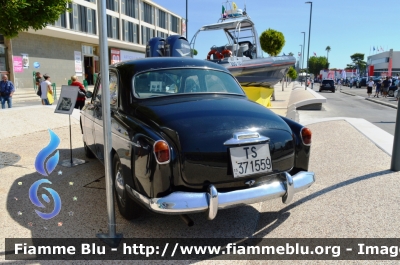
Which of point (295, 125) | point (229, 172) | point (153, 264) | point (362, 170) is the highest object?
point (295, 125)

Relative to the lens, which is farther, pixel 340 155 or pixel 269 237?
pixel 340 155

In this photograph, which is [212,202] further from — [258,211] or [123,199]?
[258,211]

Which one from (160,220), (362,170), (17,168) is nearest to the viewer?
(160,220)

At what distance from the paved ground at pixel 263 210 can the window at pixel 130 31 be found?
37822 millimetres

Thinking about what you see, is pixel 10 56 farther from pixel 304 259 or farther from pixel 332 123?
pixel 304 259

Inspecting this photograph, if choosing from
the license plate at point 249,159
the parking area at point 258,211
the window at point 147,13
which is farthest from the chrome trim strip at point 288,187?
the window at point 147,13

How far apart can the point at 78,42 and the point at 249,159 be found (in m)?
34.6

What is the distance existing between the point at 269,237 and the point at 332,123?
592 cm

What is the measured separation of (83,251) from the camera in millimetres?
3094

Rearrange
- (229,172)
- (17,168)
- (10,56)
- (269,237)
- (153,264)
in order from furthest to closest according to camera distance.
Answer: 1. (10,56)
2. (17,168)
3. (269,237)
4. (229,172)
5. (153,264)

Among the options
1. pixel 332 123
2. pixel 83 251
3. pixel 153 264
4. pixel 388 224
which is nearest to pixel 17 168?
pixel 83 251

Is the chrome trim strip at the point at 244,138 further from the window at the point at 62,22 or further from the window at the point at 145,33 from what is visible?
the window at the point at 145,33

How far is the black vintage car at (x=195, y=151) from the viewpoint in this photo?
294 cm

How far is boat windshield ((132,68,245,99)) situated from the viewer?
4.02 m
